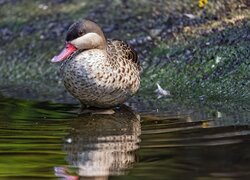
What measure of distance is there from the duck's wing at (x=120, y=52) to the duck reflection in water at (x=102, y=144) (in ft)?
1.90

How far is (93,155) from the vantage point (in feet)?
24.0

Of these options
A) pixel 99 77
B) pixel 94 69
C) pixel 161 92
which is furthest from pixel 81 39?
pixel 161 92

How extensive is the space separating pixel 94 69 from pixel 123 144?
1.91 meters

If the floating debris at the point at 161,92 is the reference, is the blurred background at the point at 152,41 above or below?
above

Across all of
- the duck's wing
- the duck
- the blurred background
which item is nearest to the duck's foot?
the duck

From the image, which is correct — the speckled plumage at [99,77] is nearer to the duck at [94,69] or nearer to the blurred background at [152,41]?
the duck at [94,69]

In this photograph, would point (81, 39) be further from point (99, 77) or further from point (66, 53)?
point (99, 77)

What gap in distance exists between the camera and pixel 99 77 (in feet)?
31.2

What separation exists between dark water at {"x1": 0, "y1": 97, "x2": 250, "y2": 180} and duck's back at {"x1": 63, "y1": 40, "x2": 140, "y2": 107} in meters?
0.20

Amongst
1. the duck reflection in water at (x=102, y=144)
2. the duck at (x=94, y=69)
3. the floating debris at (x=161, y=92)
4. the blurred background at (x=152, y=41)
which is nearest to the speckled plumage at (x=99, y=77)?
the duck at (x=94, y=69)

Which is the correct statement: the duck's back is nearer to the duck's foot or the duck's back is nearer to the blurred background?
the duck's foot

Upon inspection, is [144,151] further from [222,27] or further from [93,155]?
[222,27]

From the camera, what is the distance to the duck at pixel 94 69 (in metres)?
9.51

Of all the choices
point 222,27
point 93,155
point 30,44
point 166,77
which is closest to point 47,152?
point 93,155
